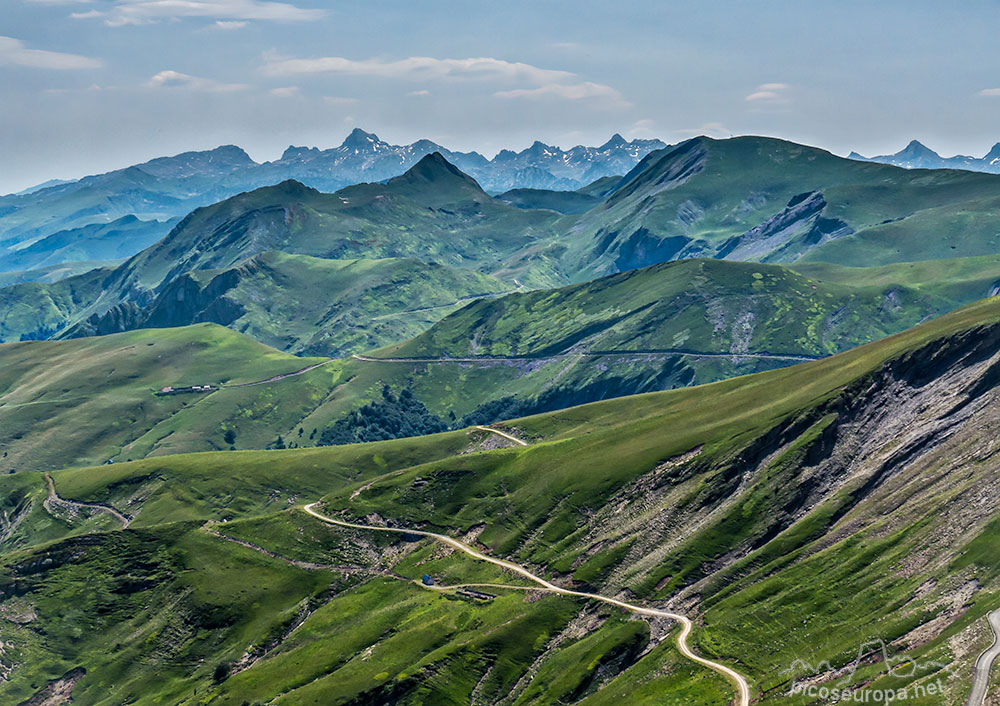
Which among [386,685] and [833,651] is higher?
[833,651]

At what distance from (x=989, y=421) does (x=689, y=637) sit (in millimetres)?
75896

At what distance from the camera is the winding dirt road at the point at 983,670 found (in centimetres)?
10650

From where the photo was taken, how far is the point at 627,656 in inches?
6796

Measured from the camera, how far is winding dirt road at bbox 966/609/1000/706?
106500 mm

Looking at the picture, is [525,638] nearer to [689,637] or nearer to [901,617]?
[689,637]

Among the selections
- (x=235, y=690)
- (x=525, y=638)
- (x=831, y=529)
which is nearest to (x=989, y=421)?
(x=831, y=529)

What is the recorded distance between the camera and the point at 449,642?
191375 millimetres

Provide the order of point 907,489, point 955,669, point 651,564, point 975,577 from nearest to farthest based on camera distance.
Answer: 1. point 955,669
2. point 975,577
3. point 907,489
4. point 651,564

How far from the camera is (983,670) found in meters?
111

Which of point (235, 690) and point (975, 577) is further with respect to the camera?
point (235, 690)

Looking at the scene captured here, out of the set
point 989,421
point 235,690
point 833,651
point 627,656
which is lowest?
point 235,690

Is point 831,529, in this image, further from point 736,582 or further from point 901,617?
point 901,617

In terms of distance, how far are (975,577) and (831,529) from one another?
154ft

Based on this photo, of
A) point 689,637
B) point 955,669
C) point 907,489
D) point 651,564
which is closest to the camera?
point 955,669
